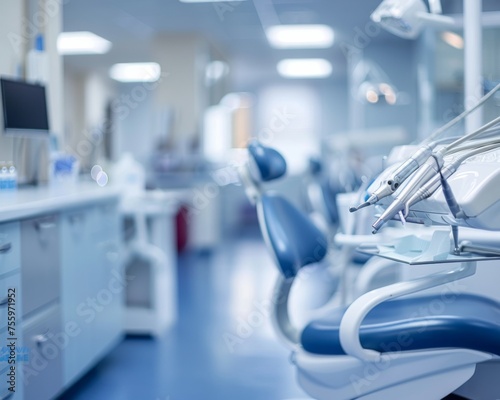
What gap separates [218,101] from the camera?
805 cm

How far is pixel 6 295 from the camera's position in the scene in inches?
68.7

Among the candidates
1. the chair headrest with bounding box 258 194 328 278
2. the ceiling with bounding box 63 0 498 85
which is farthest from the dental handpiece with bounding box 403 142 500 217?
the ceiling with bounding box 63 0 498 85

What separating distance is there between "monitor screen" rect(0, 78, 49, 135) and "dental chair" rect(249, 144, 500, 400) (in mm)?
1633

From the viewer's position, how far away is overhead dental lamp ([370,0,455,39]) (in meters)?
2.07

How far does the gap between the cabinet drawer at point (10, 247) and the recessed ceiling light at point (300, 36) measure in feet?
17.5

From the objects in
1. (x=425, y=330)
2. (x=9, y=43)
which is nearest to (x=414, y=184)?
(x=425, y=330)

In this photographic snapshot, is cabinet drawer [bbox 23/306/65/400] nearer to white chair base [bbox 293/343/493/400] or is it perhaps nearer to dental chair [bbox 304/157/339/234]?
white chair base [bbox 293/343/493/400]

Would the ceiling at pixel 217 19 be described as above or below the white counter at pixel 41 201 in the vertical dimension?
above

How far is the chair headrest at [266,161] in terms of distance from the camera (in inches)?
79.3

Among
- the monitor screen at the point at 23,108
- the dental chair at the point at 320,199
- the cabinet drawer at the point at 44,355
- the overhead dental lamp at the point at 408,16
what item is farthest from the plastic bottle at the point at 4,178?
the dental chair at the point at 320,199

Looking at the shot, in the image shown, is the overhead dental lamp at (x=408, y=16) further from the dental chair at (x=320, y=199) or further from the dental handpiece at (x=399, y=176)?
the dental chair at (x=320, y=199)

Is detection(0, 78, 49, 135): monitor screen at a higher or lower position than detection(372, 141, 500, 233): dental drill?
higher


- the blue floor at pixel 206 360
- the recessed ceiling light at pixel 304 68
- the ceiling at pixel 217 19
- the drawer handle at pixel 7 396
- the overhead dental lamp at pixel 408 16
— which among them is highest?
the recessed ceiling light at pixel 304 68

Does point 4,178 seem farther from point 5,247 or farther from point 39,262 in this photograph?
point 5,247
